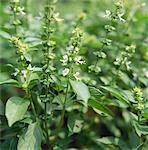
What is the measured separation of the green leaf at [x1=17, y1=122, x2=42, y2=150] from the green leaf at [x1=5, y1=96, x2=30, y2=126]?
0.12m

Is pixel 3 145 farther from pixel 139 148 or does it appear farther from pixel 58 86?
pixel 139 148

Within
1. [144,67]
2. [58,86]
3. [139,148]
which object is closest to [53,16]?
[58,86]

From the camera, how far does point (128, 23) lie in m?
2.80

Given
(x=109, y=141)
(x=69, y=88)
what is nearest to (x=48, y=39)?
(x=69, y=88)

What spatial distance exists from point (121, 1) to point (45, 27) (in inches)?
13.6

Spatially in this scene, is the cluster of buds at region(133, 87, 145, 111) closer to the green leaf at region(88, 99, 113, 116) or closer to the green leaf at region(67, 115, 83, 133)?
the green leaf at region(88, 99, 113, 116)

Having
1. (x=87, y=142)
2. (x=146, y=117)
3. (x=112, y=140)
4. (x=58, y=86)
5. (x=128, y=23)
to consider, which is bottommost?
(x=87, y=142)

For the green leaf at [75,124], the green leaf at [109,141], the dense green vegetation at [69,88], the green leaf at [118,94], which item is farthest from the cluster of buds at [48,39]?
the green leaf at [109,141]

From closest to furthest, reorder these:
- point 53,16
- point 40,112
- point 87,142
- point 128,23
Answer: point 53,16 → point 40,112 → point 87,142 → point 128,23

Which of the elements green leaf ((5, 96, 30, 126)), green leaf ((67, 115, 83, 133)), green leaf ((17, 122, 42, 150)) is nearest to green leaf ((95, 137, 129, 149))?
green leaf ((67, 115, 83, 133))

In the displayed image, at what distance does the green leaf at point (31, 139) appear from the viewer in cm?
186

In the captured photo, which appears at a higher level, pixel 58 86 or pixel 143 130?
pixel 58 86

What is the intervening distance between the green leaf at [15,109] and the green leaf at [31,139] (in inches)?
4.6

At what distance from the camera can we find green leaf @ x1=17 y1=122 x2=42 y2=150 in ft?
6.09
